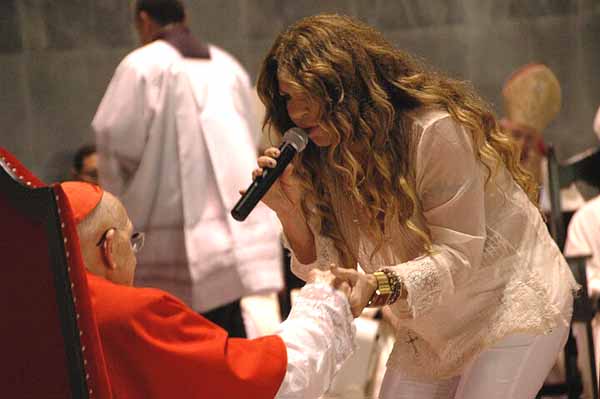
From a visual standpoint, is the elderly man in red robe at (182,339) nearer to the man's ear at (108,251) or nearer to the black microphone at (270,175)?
the man's ear at (108,251)

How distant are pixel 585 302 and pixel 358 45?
2.04 m

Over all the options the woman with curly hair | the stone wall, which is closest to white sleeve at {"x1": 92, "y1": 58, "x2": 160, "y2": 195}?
the woman with curly hair

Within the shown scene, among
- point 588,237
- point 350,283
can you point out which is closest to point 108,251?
point 350,283

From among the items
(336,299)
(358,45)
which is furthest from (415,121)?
(336,299)

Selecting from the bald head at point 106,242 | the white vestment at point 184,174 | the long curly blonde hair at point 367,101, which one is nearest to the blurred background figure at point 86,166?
the white vestment at point 184,174

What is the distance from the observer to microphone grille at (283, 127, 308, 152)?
313 cm

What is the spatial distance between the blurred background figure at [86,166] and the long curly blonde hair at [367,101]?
3.63 m

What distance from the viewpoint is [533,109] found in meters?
7.68

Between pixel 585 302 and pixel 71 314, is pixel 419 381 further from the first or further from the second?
pixel 585 302

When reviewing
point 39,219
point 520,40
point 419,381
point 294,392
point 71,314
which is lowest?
point 520,40

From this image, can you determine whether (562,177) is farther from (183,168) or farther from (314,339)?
(314,339)

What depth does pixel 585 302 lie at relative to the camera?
4.86 metres

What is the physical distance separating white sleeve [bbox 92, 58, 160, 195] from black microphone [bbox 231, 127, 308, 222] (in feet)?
6.89

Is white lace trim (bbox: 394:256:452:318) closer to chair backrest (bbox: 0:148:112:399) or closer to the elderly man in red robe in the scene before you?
the elderly man in red robe
